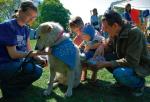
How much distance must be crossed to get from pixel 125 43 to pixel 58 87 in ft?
4.61

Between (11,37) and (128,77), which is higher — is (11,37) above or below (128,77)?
above

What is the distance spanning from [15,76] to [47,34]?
81 cm

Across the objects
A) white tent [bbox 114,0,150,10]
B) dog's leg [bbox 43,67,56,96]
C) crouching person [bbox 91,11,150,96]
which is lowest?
dog's leg [bbox 43,67,56,96]

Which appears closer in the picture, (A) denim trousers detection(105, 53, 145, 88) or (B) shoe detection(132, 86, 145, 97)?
(A) denim trousers detection(105, 53, 145, 88)

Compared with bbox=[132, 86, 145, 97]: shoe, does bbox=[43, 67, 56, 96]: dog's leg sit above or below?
above

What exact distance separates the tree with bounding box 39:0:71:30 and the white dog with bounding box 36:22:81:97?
52.4 metres

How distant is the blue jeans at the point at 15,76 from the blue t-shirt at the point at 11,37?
5.8 inches

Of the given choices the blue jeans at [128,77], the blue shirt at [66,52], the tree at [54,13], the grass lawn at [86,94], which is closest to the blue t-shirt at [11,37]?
the blue shirt at [66,52]

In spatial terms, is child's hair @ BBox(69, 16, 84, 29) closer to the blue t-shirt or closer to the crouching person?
the crouching person

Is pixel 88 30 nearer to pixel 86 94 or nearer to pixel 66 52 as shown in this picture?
pixel 66 52

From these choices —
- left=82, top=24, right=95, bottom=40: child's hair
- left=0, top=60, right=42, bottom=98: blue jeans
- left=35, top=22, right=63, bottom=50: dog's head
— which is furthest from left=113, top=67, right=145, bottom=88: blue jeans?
left=0, top=60, right=42, bottom=98: blue jeans

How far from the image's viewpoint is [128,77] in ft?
15.2

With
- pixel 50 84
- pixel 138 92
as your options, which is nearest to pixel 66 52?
pixel 50 84

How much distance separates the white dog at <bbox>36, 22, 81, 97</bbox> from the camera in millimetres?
4527
